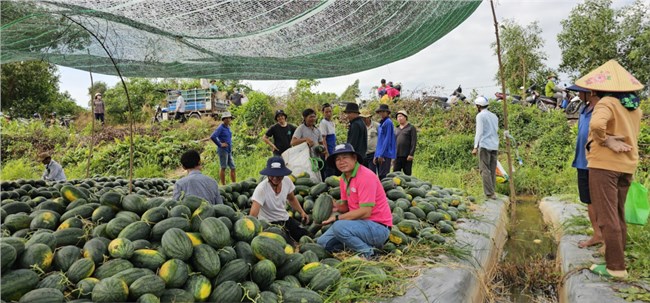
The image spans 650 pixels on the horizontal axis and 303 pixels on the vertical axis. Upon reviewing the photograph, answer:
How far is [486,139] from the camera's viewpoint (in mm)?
6879

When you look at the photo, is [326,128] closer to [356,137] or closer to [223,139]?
[356,137]

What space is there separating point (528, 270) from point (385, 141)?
10.4ft

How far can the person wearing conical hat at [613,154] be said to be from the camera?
338 centimetres

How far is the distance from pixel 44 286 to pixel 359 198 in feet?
7.81

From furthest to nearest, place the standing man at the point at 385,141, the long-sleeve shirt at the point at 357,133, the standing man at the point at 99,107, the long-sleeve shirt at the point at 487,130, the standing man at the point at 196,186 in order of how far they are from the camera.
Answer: the standing man at the point at 99,107 < the standing man at the point at 385,141 < the long-sleeve shirt at the point at 487,130 < the long-sleeve shirt at the point at 357,133 < the standing man at the point at 196,186

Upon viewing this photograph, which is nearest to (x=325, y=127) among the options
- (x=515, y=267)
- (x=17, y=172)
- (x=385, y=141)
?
(x=385, y=141)

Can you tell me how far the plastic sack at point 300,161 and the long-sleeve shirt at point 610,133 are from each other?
3.10 metres

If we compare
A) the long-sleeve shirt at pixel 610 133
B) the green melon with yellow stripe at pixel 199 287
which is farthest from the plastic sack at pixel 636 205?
the green melon with yellow stripe at pixel 199 287

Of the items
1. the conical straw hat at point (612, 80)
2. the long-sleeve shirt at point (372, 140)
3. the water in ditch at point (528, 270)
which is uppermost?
the conical straw hat at point (612, 80)

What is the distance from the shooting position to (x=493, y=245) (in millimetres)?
5121

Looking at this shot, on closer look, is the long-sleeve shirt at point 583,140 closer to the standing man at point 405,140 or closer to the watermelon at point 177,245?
the standing man at point 405,140

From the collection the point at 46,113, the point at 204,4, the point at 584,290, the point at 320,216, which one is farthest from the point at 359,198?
the point at 46,113

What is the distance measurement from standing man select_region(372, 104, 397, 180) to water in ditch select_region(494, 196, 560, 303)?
2.16m

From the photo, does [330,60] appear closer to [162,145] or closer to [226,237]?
[226,237]
